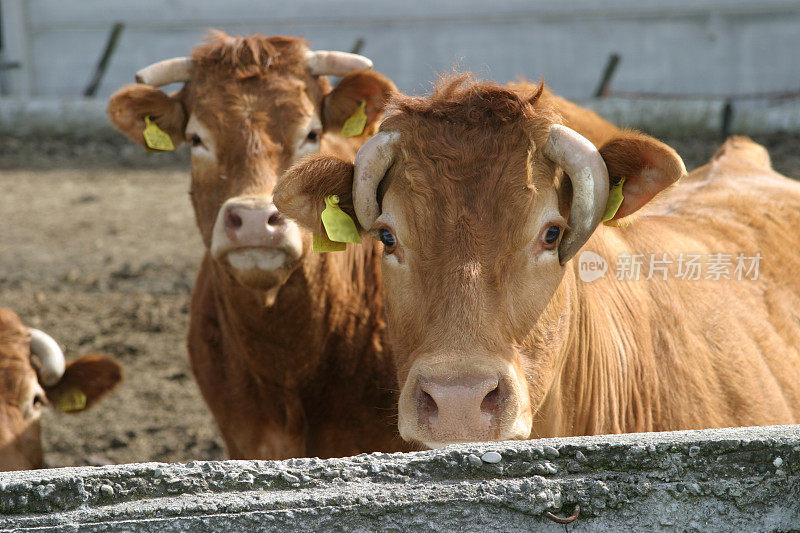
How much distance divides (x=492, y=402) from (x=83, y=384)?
2.64 m

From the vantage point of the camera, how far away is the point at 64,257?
27.1ft

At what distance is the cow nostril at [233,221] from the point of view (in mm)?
3746

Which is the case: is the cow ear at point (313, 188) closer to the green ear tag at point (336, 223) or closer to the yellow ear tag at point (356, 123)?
the green ear tag at point (336, 223)

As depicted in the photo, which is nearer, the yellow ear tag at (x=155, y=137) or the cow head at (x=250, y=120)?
the cow head at (x=250, y=120)

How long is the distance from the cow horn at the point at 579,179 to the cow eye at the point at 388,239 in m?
0.51

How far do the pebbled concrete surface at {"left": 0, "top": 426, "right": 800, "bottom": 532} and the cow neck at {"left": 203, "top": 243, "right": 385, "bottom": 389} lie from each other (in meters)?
1.99

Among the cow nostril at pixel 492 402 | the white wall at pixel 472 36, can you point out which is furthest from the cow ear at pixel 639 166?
the white wall at pixel 472 36

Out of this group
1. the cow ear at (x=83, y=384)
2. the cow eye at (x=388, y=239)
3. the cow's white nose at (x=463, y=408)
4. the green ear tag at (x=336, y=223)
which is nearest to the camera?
the cow's white nose at (x=463, y=408)

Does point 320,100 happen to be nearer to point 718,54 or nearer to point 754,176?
point 754,176

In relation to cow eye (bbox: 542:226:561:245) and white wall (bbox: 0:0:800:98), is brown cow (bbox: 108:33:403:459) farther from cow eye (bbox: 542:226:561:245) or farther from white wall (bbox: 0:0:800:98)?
white wall (bbox: 0:0:800:98)

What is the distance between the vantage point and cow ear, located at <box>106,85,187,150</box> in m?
4.36

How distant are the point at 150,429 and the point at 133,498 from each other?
3.76 metres

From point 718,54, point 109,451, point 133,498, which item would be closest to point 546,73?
point 718,54

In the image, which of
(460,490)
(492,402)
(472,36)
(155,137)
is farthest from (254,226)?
(472,36)
